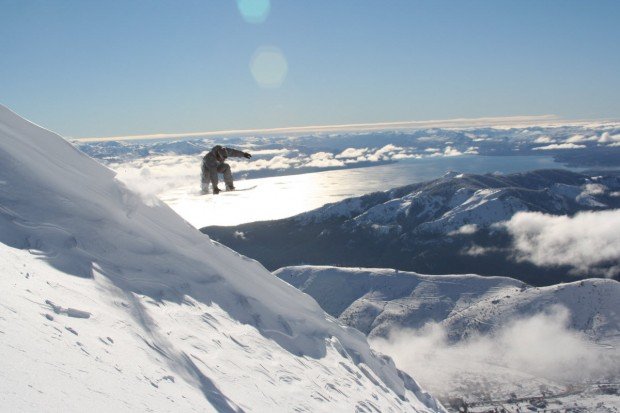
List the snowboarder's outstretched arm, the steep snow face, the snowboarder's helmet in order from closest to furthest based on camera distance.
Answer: the steep snow face → the snowboarder's helmet → the snowboarder's outstretched arm

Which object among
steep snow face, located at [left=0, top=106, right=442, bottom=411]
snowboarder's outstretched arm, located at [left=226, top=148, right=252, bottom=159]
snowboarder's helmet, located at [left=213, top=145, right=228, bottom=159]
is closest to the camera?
steep snow face, located at [left=0, top=106, right=442, bottom=411]

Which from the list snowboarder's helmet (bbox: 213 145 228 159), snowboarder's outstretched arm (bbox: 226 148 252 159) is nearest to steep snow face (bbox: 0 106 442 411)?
snowboarder's helmet (bbox: 213 145 228 159)

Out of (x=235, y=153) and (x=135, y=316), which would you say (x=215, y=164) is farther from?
(x=135, y=316)

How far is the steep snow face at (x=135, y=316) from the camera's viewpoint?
11961 mm

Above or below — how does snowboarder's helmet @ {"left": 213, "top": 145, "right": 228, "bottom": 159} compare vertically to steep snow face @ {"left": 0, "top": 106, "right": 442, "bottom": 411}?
above

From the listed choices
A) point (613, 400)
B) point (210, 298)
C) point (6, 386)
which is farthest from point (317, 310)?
point (613, 400)

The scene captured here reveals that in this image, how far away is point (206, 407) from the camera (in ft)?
46.5

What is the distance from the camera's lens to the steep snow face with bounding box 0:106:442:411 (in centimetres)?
1196

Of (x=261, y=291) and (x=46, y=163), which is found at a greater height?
(x=46, y=163)

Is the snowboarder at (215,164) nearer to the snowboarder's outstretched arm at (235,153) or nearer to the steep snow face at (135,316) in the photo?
the snowboarder's outstretched arm at (235,153)

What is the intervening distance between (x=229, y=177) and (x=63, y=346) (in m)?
19.2

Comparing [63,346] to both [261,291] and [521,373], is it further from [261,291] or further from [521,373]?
[521,373]

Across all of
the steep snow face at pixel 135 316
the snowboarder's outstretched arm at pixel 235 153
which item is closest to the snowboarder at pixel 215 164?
the snowboarder's outstretched arm at pixel 235 153

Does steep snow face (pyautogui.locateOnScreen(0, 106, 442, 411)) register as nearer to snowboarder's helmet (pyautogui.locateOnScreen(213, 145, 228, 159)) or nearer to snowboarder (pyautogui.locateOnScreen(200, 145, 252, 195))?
snowboarder (pyautogui.locateOnScreen(200, 145, 252, 195))
